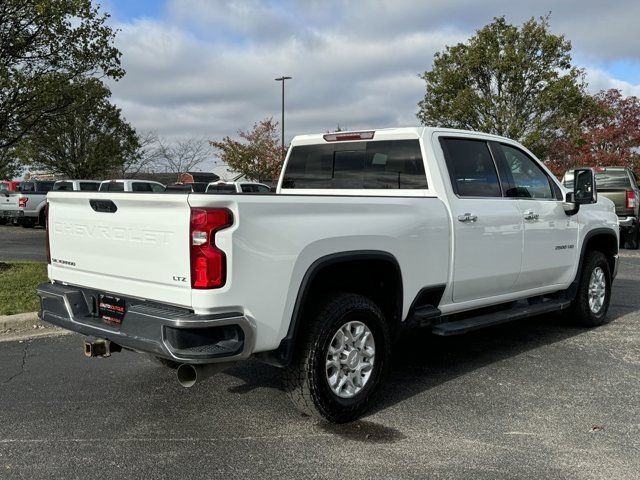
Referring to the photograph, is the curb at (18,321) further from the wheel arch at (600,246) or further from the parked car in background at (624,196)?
the parked car in background at (624,196)

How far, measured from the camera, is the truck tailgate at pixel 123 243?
335 centimetres

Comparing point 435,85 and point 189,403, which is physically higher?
point 435,85

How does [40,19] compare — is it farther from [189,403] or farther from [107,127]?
[107,127]

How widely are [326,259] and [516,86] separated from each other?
66.2 ft

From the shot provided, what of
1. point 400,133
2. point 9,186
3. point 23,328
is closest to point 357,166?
point 400,133

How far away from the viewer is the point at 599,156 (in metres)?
28.0

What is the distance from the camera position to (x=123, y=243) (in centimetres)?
367

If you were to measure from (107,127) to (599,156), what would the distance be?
2154cm

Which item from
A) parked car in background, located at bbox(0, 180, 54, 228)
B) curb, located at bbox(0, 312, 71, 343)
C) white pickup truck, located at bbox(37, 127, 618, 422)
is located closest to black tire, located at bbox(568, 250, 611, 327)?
white pickup truck, located at bbox(37, 127, 618, 422)

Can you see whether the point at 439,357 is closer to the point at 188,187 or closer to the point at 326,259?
the point at 326,259

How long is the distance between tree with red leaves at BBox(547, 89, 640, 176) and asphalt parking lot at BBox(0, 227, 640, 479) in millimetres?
22715

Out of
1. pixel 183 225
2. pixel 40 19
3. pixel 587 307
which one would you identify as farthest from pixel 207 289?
pixel 40 19

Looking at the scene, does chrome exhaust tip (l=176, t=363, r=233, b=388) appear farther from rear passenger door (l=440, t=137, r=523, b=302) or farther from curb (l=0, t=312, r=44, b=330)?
curb (l=0, t=312, r=44, b=330)

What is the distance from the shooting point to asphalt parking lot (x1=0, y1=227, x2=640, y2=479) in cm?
339
